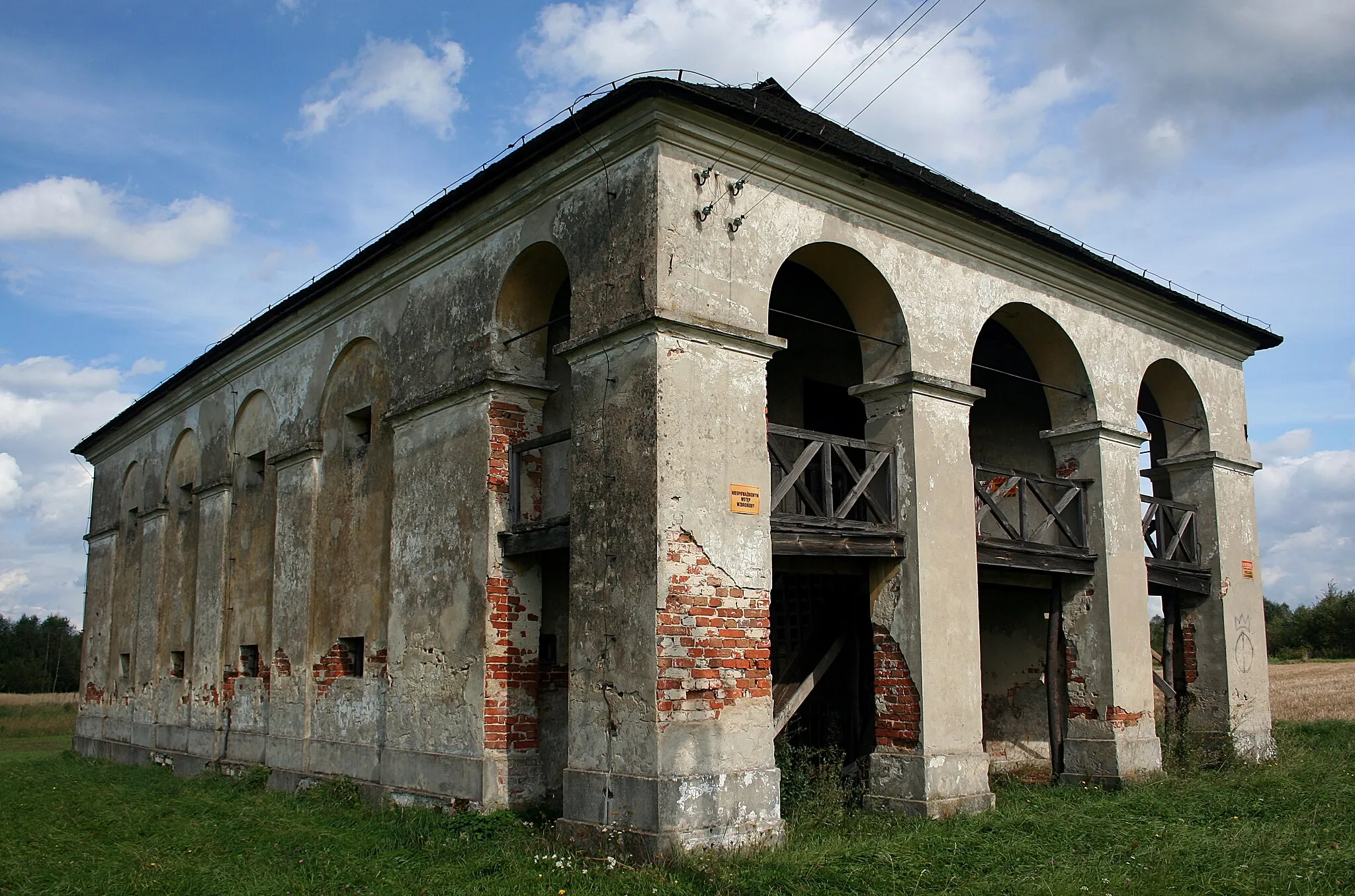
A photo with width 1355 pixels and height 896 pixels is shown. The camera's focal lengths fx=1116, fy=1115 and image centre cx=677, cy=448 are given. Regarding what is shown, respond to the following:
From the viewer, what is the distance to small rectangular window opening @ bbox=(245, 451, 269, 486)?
15.5 m

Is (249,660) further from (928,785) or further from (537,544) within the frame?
(928,785)

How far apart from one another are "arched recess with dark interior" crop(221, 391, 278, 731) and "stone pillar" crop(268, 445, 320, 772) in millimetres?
368

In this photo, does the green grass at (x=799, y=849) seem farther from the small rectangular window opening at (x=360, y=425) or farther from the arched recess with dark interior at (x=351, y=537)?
the small rectangular window opening at (x=360, y=425)

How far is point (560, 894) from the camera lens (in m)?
7.24

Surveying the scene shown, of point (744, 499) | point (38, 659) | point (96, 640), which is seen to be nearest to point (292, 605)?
point (744, 499)

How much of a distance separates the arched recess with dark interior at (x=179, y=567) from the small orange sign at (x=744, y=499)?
11059mm

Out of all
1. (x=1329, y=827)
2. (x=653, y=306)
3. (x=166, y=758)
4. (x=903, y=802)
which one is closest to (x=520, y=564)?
(x=653, y=306)

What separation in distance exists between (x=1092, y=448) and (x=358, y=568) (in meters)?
8.28

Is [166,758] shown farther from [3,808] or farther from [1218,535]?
[1218,535]

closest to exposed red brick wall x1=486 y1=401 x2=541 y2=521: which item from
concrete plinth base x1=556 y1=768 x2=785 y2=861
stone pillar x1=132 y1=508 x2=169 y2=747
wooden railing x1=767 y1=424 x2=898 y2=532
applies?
wooden railing x1=767 y1=424 x2=898 y2=532

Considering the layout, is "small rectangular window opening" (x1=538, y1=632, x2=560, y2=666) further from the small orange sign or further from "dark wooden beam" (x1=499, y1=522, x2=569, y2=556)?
the small orange sign

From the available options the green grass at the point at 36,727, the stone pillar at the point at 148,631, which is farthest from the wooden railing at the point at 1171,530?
the green grass at the point at 36,727

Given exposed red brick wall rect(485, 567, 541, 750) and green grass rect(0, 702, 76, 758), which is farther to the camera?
green grass rect(0, 702, 76, 758)

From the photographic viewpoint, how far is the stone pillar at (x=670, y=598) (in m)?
8.12
